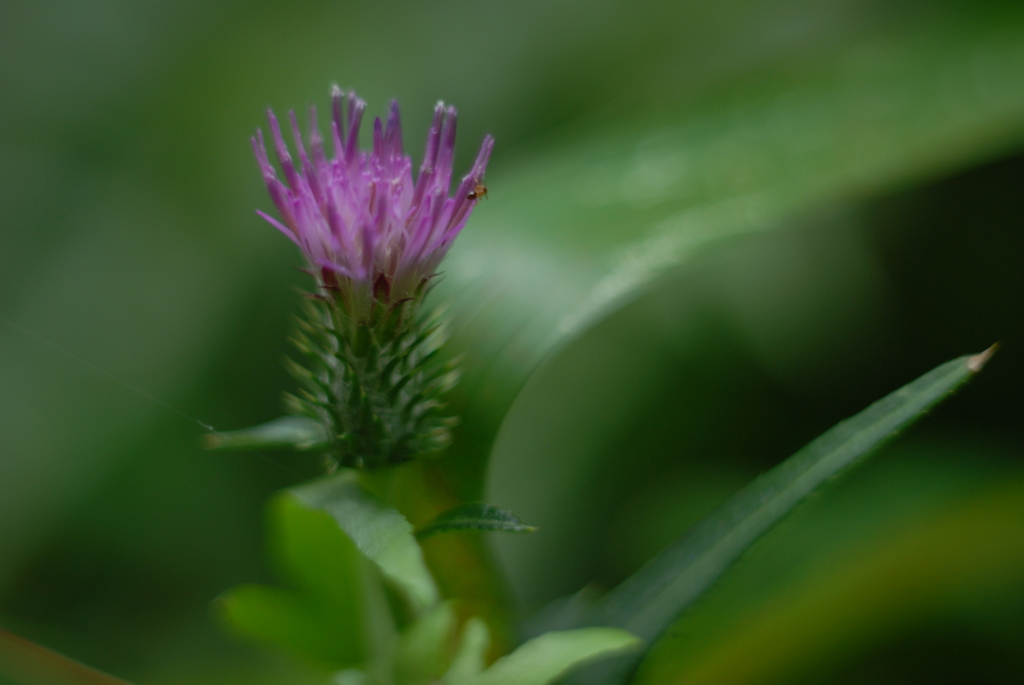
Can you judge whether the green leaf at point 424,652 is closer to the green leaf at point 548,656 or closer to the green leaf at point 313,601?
the green leaf at point 548,656

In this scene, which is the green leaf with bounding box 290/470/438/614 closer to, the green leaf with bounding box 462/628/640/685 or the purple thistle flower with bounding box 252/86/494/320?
the green leaf with bounding box 462/628/640/685

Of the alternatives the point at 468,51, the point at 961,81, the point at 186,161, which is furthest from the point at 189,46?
the point at 961,81

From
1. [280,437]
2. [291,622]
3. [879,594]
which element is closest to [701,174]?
[879,594]

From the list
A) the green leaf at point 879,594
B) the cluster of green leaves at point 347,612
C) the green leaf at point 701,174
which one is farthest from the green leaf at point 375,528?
the green leaf at point 879,594

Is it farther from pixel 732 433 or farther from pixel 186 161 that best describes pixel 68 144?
pixel 732 433

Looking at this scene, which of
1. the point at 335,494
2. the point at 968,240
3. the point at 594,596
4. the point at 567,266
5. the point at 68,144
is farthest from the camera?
the point at 68,144

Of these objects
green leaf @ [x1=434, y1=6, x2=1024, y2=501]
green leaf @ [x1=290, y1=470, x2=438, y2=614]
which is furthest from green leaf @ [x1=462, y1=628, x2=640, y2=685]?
green leaf @ [x1=434, y1=6, x2=1024, y2=501]
